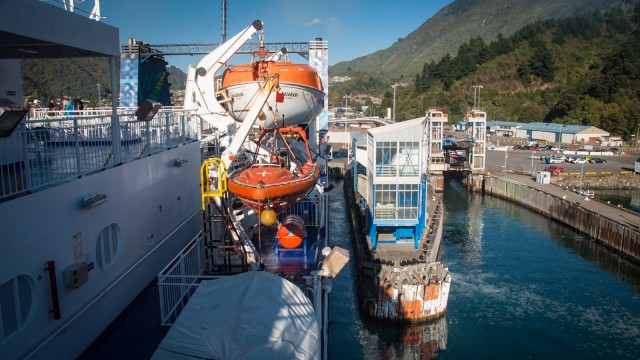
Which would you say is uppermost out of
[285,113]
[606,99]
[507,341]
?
[606,99]

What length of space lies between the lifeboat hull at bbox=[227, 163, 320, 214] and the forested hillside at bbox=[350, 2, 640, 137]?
67073 mm

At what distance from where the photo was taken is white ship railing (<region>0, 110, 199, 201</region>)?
5820 mm

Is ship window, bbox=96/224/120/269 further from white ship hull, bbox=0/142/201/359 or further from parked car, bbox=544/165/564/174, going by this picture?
parked car, bbox=544/165/564/174

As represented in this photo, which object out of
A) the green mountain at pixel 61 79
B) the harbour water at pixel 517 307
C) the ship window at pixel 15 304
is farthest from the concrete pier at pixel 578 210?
the green mountain at pixel 61 79

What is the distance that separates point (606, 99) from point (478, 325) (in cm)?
6967

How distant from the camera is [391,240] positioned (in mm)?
19734

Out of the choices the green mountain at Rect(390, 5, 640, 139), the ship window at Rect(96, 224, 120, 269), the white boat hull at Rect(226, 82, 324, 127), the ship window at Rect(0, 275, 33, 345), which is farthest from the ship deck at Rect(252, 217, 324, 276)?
the green mountain at Rect(390, 5, 640, 139)

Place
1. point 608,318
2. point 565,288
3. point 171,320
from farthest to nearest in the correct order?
point 565,288 → point 608,318 → point 171,320

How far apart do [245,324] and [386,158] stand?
15.1 m

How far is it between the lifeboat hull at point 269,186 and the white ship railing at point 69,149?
1.85 meters

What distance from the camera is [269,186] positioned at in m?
9.68

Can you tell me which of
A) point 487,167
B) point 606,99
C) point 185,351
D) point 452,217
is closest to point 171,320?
point 185,351

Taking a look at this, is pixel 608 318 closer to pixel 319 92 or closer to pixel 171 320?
pixel 319 92

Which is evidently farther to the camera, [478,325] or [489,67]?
[489,67]
